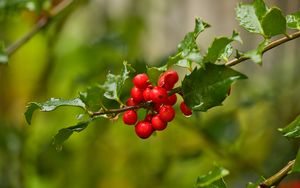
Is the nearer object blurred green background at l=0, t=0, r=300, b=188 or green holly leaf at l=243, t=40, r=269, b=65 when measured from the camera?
green holly leaf at l=243, t=40, r=269, b=65

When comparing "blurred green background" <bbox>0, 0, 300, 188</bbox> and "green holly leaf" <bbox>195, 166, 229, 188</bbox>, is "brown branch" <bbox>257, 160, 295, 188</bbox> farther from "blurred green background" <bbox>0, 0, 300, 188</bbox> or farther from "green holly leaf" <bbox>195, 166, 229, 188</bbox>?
"blurred green background" <bbox>0, 0, 300, 188</bbox>

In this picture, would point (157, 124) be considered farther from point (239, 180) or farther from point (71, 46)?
point (71, 46)

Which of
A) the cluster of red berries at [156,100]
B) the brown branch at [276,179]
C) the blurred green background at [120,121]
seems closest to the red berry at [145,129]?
the cluster of red berries at [156,100]

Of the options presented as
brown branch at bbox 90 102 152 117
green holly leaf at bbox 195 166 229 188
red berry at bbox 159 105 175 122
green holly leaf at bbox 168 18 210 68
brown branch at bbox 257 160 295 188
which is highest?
green holly leaf at bbox 168 18 210 68

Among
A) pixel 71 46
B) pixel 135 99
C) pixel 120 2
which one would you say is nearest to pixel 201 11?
pixel 120 2

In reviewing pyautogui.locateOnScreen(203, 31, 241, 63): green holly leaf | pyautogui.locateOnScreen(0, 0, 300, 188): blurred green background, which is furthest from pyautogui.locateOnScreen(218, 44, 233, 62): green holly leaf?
pyautogui.locateOnScreen(0, 0, 300, 188): blurred green background

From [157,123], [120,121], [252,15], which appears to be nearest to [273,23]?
[252,15]

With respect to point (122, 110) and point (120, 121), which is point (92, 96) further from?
point (120, 121)
